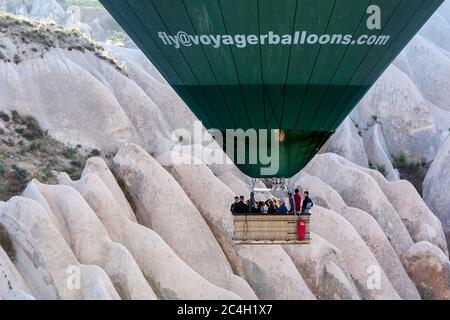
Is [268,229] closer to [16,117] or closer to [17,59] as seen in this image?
[16,117]

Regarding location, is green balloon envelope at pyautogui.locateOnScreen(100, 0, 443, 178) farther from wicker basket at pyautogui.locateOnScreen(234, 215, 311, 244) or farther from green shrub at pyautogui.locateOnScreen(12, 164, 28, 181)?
green shrub at pyautogui.locateOnScreen(12, 164, 28, 181)

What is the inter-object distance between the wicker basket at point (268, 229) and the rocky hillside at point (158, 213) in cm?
725

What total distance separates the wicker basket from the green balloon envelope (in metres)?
1.30

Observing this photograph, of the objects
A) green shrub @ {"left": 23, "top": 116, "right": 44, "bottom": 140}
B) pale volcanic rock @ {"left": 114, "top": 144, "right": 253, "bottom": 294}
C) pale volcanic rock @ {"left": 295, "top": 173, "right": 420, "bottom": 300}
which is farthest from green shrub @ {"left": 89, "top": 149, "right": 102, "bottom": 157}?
pale volcanic rock @ {"left": 295, "top": 173, "right": 420, "bottom": 300}

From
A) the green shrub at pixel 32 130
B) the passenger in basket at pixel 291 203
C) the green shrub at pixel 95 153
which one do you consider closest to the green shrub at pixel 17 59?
the green shrub at pixel 32 130

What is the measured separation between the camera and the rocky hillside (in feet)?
105

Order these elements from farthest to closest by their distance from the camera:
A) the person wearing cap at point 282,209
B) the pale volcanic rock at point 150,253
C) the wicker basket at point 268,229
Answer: the pale volcanic rock at point 150,253, the person wearing cap at point 282,209, the wicker basket at point 268,229

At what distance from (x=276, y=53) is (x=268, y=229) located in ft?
8.95

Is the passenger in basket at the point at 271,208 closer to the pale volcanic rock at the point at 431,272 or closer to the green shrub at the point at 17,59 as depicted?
the pale volcanic rock at the point at 431,272

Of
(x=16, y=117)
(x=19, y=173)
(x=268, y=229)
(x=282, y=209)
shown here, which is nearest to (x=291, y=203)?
(x=282, y=209)

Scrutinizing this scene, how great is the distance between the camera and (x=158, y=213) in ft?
119

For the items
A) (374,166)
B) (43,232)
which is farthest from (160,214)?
(374,166)

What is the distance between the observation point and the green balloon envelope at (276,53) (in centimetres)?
2178

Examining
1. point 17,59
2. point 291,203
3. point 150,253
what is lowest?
point 150,253
